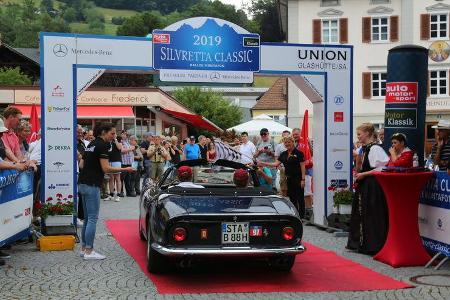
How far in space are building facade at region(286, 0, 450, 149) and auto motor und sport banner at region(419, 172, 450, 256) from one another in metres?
32.1

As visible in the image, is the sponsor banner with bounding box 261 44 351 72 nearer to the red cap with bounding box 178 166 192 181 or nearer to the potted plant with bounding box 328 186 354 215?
the potted plant with bounding box 328 186 354 215

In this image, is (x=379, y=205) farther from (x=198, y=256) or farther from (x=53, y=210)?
Result: (x=53, y=210)

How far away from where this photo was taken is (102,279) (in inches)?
290

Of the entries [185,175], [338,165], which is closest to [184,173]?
[185,175]

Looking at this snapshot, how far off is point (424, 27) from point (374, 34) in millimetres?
3146

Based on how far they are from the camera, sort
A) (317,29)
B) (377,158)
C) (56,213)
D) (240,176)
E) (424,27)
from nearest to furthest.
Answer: (240,176), (377,158), (56,213), (424,27), (317,29)

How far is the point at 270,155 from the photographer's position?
1433 cm

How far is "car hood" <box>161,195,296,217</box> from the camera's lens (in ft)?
22.9

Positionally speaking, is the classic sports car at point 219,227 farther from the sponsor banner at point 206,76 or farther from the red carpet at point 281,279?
the sponsor banner at point 206,76

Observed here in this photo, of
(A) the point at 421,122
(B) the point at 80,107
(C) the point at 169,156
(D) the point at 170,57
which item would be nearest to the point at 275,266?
(A) the point at 421,122

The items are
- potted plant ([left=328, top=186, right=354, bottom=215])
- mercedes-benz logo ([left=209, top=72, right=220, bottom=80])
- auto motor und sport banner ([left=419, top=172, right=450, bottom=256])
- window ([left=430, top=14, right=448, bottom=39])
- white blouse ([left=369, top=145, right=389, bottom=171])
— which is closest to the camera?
auto motor und sport banner ([left=419, top=172, right=450, bottom=256])

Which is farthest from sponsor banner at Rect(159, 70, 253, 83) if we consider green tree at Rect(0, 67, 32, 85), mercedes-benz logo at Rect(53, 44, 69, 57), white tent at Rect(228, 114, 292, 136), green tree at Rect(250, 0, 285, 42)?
green tree at Rect(250, 0, 285, 42)

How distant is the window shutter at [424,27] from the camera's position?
3994 centimetres

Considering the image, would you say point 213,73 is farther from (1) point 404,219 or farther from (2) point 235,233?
(2) point 235,233
